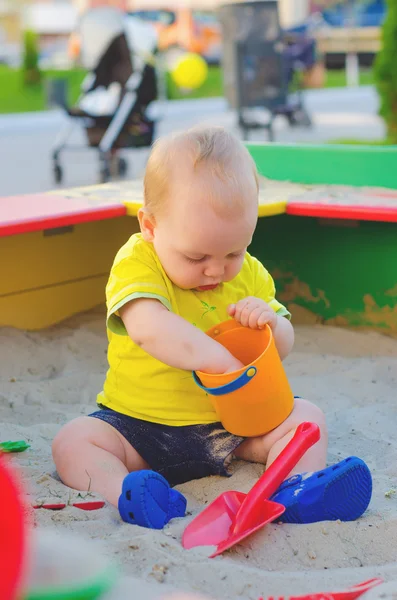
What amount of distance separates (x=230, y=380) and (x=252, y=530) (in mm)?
257

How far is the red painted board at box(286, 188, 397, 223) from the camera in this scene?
2.63m

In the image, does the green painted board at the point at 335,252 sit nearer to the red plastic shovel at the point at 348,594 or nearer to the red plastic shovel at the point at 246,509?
the red plastic shovel at the point at 246,509

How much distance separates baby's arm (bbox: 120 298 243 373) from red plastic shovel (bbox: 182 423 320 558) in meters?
0.18

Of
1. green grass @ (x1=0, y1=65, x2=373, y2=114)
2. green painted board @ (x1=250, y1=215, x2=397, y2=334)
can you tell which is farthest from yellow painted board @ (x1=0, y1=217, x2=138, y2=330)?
green grass @ (x1=0, y1=65, x2=373, y2=114)

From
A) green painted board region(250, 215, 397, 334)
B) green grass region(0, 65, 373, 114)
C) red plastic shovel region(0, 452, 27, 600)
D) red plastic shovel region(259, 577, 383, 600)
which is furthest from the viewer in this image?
green grass region(0, 65, 373, 114)

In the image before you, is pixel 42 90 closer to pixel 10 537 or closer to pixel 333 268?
pixel 333 268

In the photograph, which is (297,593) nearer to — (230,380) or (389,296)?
(230,380)

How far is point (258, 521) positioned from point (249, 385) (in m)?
A: 0.24

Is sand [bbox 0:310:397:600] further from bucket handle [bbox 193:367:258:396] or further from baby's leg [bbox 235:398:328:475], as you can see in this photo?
bucket handle [bbox 193:367:258:396]

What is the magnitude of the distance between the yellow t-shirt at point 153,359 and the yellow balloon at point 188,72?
12237mm

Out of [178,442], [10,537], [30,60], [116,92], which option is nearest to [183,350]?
[178,442]

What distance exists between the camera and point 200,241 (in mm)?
1604

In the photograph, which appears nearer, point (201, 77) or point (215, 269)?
point (215, 269)

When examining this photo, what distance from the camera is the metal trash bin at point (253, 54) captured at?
810cm
